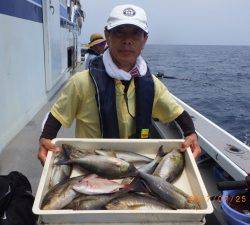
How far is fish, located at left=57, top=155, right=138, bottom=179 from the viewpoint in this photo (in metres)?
1.99

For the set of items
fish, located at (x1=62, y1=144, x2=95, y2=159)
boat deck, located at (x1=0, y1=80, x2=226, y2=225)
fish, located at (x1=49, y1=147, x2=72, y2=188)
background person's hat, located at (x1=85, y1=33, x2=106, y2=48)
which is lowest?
boat deck, located at (x1=0, y1=80, x2=226, y2=225)

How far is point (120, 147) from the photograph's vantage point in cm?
226

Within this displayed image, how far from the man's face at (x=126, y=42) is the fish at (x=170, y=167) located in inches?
29.1

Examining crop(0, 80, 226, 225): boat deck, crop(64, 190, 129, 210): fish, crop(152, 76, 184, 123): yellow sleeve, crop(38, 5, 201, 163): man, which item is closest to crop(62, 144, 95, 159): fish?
crop(38, 5, 201, 163): man

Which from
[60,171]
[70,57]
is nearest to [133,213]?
[60,171]

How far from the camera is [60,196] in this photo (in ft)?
5.57

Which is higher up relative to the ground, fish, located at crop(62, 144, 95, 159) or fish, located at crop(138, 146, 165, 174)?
fish, located at crop(62, 144, 95, 159)

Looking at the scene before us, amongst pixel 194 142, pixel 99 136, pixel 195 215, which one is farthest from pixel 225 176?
pixel 195 215

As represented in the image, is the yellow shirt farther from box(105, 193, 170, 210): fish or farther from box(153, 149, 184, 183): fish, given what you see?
box(105, 193, 170, 210): fish

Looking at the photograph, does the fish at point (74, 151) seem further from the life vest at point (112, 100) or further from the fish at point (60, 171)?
the life vest at point (112, 100)

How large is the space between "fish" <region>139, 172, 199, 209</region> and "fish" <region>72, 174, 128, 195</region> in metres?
0.14

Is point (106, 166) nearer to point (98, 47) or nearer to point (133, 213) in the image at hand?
point (133, 213)

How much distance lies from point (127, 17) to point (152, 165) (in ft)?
3.24

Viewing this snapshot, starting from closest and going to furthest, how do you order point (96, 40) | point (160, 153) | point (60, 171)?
point (60, 171) → point (160, 153) → point (96, 40)
